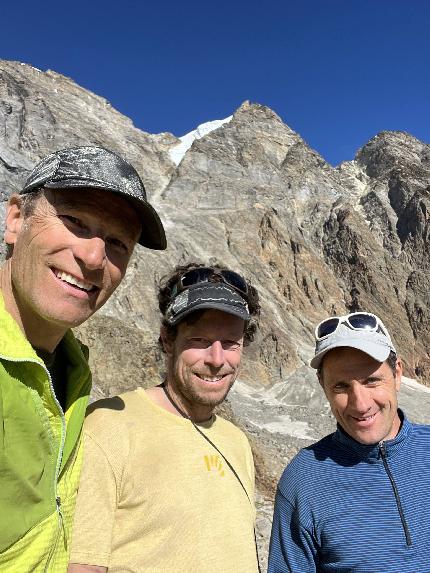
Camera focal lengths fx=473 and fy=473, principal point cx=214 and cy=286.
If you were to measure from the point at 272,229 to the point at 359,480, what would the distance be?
177 feet

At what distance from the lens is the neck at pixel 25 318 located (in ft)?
7.47

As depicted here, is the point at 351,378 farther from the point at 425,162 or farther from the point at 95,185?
the point at 425,162

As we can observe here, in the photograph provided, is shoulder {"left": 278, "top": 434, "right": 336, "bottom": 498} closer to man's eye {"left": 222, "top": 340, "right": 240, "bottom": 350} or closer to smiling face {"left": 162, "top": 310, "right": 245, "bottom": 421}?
smiling face {"left": 162, "top": 310, "right": 245, "bottom": 421}

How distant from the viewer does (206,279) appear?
330 cm

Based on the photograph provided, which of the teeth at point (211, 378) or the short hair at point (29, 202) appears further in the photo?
the teeth at point (211, 378)

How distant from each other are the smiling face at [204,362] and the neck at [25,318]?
94cm

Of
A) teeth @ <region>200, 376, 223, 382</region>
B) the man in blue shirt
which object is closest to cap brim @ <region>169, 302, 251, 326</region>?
teeth @ <region>200, 376, 223, 382</region>

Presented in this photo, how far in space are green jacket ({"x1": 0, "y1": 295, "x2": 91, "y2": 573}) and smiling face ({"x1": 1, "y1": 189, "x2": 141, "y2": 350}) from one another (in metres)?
0.19

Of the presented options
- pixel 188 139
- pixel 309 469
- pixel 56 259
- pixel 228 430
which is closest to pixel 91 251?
pixel 56 259

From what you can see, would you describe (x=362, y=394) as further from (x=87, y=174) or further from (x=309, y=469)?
(x=87, y=174)

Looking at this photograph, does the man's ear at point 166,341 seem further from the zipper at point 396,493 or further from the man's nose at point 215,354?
the zipper at point 396,493

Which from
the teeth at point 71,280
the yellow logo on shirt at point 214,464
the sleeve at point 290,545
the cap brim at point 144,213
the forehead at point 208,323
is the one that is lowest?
the sleeve at point 290,545

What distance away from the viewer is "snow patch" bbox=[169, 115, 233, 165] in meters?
95.8

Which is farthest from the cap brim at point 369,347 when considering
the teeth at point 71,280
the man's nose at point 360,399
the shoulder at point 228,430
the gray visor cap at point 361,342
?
the teeth at point 71,280
